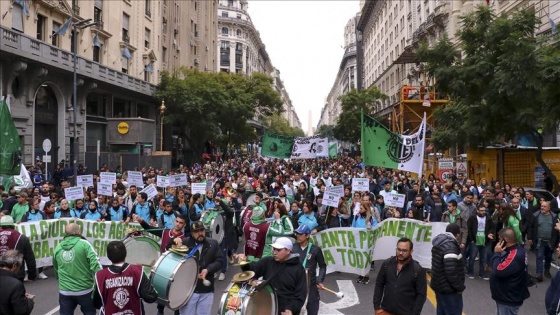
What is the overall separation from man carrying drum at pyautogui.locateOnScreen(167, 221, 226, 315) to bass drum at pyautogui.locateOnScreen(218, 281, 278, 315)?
3.78 feet

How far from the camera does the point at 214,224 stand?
9898mm

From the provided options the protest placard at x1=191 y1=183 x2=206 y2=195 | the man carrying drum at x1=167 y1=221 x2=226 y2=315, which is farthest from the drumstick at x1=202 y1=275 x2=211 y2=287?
the protest placard at x1=191 y1=183 x2=206 y2=195

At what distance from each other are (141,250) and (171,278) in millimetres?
2023

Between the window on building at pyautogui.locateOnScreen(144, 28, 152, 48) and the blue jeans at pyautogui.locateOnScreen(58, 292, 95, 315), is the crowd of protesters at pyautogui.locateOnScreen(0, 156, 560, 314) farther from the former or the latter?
the window on building at pyautogui.locateOnScreen(144, 28, 152, 48)

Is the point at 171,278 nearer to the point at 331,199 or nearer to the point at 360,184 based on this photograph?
the point at 331,199

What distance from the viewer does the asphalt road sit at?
858 centimetres

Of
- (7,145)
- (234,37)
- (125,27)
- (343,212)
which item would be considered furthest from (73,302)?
(234,37)

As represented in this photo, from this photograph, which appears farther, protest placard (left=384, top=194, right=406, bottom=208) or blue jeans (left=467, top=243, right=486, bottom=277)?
protest placard (left=384, top=194, right=406, bottom=208)

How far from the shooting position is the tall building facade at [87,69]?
25.7m

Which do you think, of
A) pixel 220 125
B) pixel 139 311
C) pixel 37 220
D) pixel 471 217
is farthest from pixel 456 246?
pixel 220 125

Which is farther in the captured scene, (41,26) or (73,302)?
(41,26)

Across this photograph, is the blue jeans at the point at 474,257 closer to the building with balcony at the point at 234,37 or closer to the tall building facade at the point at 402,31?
the tall building facade at the point at 402,31

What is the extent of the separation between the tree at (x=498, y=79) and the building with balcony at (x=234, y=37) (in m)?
83.7

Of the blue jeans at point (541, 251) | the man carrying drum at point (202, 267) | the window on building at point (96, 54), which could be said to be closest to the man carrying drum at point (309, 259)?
the man carrying drum at point (202, 267)
